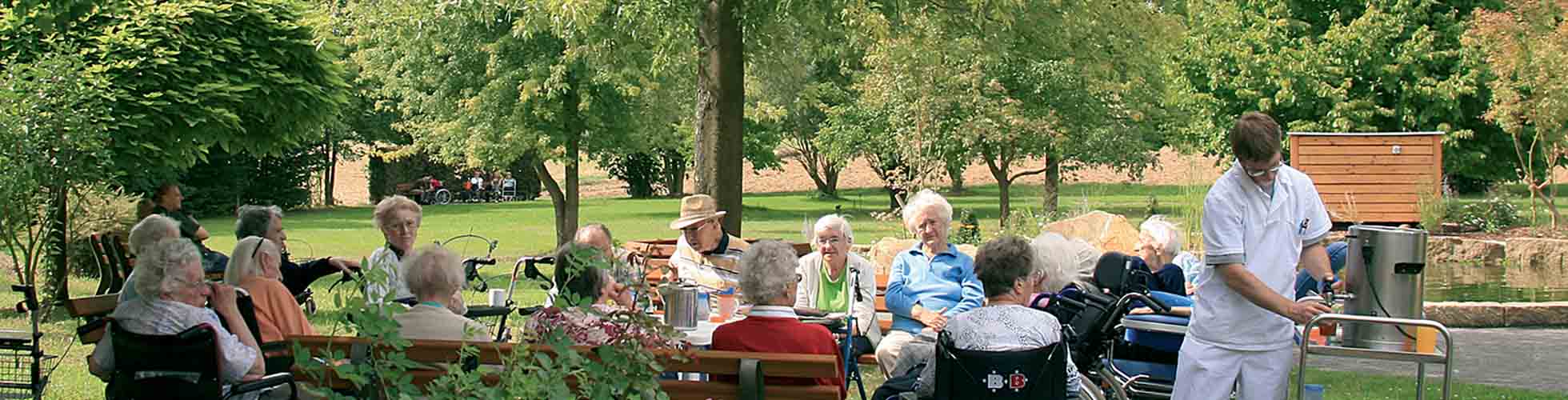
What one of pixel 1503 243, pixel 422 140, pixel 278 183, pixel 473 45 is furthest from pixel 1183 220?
pixel 278 183

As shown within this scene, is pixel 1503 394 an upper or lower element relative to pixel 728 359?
lower

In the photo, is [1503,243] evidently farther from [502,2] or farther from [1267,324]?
[1267,324]

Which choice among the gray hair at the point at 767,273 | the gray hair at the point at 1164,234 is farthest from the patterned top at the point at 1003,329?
the gray hair at the point at 1164,234

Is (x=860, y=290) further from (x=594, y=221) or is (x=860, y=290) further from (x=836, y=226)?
(x=594, y=221)

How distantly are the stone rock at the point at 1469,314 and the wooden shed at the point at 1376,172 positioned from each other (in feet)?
29.2

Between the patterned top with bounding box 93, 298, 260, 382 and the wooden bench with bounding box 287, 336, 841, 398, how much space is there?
202mm

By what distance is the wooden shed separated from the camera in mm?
20672

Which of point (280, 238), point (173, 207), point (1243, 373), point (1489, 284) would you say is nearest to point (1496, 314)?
point (1489, 284)

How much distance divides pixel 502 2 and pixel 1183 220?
7.13m

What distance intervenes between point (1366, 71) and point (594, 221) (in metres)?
15.2

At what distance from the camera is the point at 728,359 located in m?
4.52

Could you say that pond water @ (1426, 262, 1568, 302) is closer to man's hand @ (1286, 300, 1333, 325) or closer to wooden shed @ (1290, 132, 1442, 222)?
wooden shed @ (1290, 132, 1442, 222)

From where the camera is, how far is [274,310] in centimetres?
548

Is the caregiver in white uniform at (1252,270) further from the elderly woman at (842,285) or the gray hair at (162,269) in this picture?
the gray hair at (162,269)
